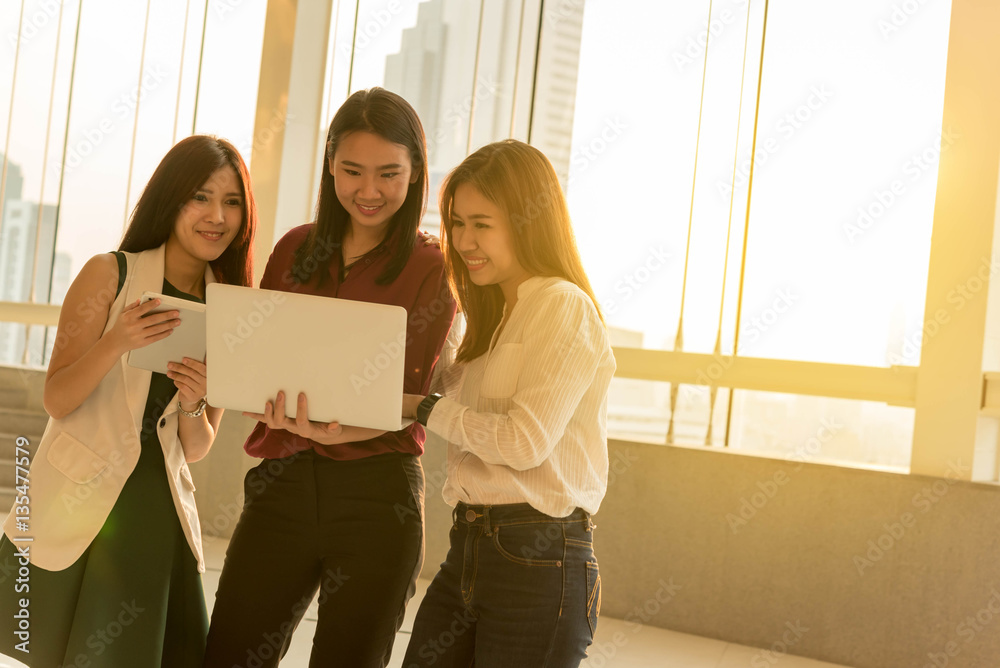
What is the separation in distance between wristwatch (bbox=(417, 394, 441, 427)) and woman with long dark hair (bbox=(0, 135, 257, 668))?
438 mm

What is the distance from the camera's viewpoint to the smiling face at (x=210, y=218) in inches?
66.9

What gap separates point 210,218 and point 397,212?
0.38m

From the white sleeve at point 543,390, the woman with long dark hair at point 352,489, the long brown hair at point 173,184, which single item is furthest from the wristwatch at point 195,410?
the white sleeve at point 543,390

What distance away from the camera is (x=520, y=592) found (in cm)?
129

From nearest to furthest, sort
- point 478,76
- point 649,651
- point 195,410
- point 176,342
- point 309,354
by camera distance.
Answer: point 309,354 → point 176,342 → point 195,410 → point 649,651 → point 478,76

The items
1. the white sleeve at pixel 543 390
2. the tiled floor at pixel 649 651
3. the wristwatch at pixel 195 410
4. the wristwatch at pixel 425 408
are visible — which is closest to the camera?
the white sleeve at pixel 543 390

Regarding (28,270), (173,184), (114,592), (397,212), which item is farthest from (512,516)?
(28,270)

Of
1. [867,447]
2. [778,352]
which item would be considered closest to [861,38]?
[778,352]

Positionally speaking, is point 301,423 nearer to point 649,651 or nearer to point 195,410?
point 195,410

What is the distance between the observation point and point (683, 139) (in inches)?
141

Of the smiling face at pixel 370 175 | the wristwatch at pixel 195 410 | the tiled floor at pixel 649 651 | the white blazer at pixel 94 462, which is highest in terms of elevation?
the smiling face at pixel 370 175

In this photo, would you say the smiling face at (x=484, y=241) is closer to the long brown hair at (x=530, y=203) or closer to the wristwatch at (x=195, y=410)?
the long brown hair at (x=530, y=203)

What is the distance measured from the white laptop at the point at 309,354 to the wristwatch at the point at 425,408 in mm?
37

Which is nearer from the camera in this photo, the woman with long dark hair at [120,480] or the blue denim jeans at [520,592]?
the blue denim jeans at [520,592]
